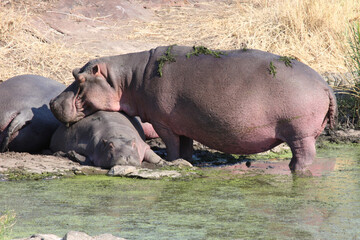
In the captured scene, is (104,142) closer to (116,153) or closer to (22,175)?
(116,153)

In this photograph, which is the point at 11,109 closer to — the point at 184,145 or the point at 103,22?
the point at 184,145

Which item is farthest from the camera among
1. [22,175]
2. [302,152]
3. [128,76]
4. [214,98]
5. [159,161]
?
[128,76]

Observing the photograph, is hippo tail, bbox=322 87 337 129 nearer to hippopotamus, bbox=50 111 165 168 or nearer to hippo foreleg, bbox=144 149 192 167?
hippo foreleg, bbox=144 149 192 167

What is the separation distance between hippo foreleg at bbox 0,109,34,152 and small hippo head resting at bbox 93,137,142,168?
119cm

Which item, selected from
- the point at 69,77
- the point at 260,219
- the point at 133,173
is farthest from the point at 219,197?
the point at 69,77

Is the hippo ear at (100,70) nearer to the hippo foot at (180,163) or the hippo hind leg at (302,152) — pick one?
the hippo foot at (180,163)

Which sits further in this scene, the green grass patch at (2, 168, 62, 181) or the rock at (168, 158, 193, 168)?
the rock at (168, 158, 193, 168)

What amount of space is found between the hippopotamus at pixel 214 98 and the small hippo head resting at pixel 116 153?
564 mm

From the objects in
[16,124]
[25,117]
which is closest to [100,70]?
[25,117]

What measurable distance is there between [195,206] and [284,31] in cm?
875

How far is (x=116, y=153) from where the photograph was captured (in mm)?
7453

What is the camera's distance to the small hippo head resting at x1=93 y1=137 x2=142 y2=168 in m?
7.43

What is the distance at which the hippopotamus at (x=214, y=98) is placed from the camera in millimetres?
7352

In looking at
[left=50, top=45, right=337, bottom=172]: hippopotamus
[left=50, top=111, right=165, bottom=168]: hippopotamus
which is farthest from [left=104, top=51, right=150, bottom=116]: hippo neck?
[left=50, top=111, right=165, bottom=168]: hippopotamus
